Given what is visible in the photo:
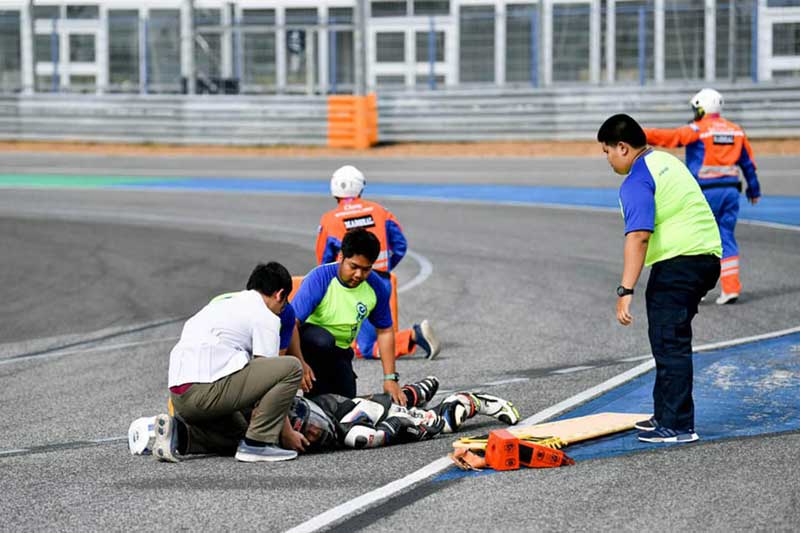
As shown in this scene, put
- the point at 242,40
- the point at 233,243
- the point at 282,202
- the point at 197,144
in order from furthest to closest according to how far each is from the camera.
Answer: the point at 242,40, the point at 197,144, the point at 282,202, the point at 233,243

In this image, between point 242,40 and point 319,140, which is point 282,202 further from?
point 242,40

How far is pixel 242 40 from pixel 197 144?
396cm

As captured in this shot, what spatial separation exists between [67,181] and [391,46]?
11.4 metres

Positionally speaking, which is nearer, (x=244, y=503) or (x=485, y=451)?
(x=244, y=503)

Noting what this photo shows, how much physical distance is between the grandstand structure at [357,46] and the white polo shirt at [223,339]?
25568 mm

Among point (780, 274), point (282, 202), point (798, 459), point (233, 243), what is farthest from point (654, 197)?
point (282, 202)

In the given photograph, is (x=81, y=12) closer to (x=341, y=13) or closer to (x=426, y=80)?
(x=341, y=13)

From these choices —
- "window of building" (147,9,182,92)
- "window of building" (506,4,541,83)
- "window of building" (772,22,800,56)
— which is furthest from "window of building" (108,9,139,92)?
"window of building" (772,22,800,56)

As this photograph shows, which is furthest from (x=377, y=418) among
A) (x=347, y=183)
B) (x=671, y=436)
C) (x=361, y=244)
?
(x=347, y=183)

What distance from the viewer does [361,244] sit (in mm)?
7637

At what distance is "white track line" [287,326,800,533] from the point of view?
591 cm

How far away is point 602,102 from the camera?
30.5 meters

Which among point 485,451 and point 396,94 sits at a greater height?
point 396,94

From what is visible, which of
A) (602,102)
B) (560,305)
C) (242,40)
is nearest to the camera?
(560,305)
